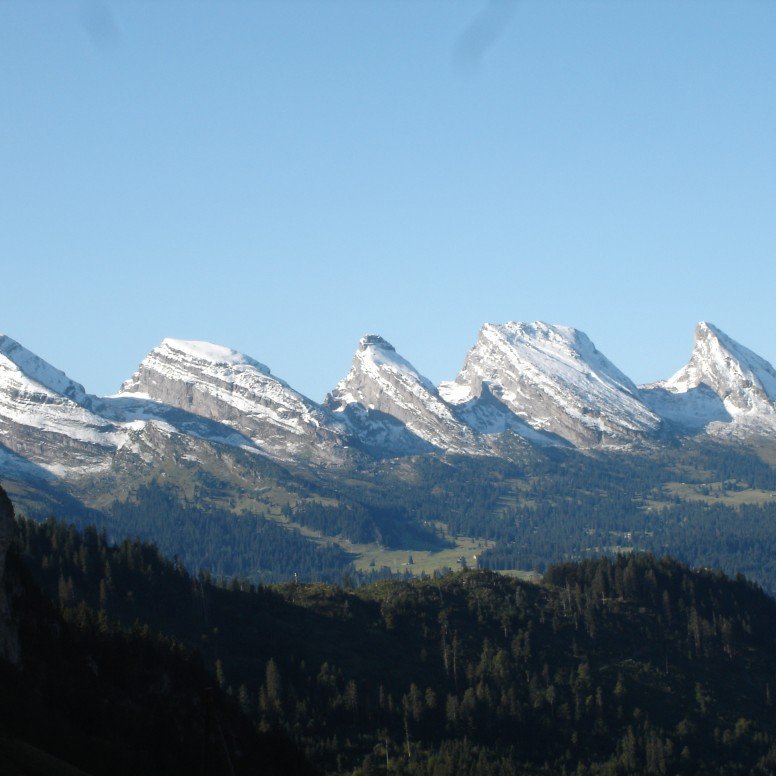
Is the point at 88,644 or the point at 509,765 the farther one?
the point at 509,765

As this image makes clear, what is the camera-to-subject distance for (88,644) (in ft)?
500

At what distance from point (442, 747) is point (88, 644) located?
68874 mm

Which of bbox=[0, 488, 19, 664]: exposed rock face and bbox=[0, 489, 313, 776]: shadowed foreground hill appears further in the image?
bbox=[0, 488, 19, 664]: exposed rock face

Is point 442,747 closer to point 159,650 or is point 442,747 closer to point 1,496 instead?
point 159,650

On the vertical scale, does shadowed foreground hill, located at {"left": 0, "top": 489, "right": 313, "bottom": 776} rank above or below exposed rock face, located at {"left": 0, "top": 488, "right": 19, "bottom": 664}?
below

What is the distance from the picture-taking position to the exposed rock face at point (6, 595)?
393 feet

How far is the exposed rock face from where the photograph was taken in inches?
4719

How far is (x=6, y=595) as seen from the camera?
128m

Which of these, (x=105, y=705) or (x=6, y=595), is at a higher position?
(x=6, y=595)

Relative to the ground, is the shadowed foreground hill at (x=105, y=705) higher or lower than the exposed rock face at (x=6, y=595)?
lower

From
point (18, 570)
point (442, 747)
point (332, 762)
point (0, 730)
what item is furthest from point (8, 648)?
point (442, 747)

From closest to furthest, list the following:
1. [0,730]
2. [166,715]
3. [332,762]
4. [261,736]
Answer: [0,730] → [166,715] → [261,736] → [332,762]

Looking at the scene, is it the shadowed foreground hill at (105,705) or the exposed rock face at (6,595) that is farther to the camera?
the exposed rock face at (6,595)

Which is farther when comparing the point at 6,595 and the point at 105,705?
Result: the point at 105,705
